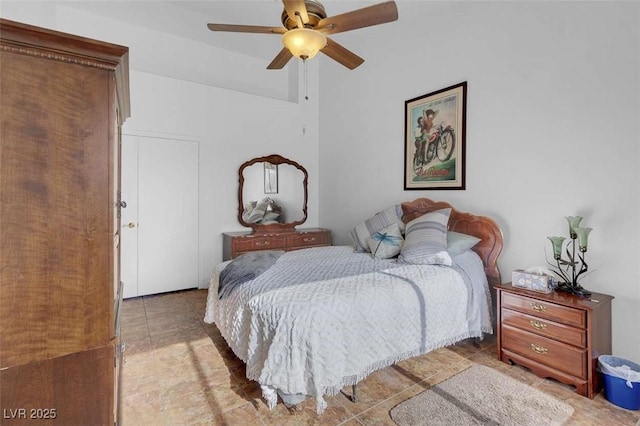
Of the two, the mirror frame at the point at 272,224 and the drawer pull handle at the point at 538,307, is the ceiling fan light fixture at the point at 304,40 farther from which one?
the mirror frame at the point at 272,224

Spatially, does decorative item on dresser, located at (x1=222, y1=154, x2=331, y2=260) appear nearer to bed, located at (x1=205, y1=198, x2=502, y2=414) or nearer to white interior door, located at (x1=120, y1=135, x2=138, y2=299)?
white interior door, located at (x1=120, y1=135, x2=138, y2=299)

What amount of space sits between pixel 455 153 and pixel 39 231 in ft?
10.8

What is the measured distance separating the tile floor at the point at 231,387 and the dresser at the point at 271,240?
1388 mm

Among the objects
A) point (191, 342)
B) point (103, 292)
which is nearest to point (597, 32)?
point (103, 292)

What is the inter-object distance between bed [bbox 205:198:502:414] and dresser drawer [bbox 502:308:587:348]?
237mm

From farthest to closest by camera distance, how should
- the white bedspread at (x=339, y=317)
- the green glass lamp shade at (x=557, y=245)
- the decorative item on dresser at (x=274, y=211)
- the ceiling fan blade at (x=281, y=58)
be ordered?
the decorative item on dresser at (x=274, y=211), the ceiling fan blade at (x=281, y=58), the green glass lamp shade at (x=557, y=245), the white bedspread at (x=339, y=317)

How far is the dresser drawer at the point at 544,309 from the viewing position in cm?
190

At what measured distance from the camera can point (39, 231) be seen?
0.84 m

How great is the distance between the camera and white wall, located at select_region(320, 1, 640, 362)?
81.2 inches

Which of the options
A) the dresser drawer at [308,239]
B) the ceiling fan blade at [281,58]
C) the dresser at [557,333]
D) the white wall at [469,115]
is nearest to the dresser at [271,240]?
the dresser drawer at [308,239]

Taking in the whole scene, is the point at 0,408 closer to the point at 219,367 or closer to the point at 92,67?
the point at 92,67

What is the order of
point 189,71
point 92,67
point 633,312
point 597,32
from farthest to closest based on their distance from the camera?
point 189,71 < point 597,32 < point 633,312 < point 92,67

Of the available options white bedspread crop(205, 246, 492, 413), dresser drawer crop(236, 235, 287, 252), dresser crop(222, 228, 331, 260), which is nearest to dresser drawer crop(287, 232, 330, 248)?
dresser crop(222, 228, 331, 260)

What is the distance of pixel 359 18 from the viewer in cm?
196
